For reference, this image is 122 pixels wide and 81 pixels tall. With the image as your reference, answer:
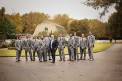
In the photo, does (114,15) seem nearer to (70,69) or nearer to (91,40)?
(91,40)

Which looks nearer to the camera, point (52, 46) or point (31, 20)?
point (31, 20)

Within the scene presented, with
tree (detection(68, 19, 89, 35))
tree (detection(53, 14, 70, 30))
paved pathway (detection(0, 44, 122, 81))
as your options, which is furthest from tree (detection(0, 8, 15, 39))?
tree (detection(68, 19, 89, 35))

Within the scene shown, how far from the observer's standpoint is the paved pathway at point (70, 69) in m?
4.53

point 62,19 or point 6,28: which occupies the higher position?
point 62,19

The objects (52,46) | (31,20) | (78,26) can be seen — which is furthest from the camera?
(52,46)

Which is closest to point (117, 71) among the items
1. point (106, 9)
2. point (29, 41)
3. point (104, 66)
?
point (104, 66)

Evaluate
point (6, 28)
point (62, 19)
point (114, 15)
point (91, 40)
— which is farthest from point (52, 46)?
point (114, 15)

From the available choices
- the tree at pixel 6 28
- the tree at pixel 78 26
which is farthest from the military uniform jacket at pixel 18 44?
the tree at pixel 78 26

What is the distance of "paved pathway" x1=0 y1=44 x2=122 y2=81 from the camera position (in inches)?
178

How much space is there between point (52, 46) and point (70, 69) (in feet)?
1.61

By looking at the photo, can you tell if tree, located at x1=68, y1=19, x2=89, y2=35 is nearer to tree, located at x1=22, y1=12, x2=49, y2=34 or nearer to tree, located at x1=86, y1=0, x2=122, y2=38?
tree, located at x1=86, y1=0, x2=122, y2=38

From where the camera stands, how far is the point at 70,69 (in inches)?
183

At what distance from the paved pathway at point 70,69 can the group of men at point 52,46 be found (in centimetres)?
9

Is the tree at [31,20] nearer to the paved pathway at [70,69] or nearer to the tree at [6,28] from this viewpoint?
the tree at [6,28]
